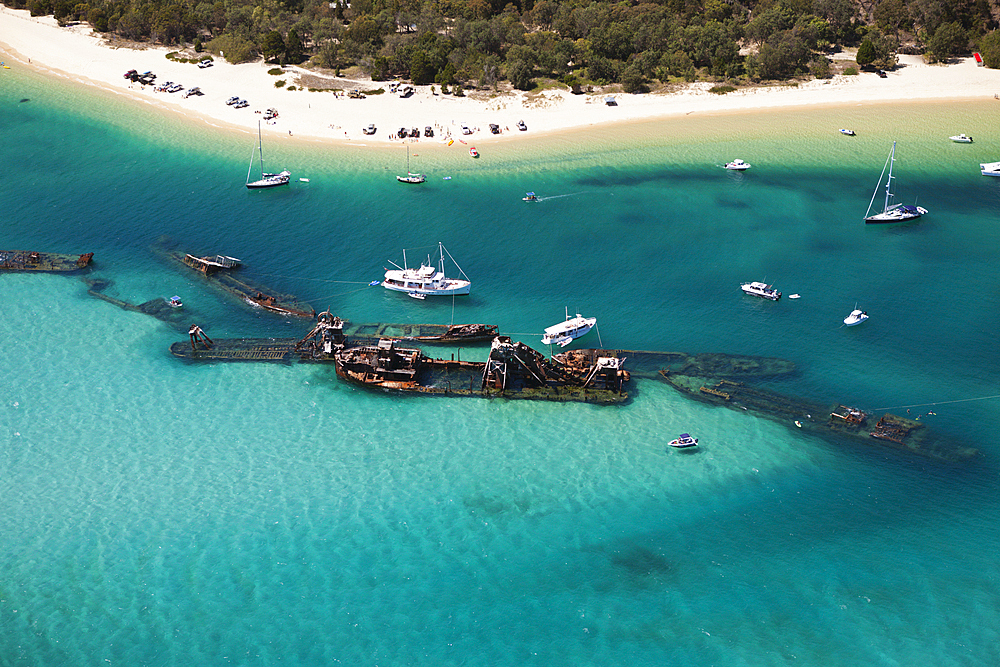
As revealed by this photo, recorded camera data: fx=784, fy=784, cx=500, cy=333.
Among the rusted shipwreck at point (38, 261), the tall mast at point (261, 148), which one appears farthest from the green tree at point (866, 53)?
the rusted shipwreck at point (38, 261)

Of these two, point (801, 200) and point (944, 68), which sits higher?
point (944, 68)

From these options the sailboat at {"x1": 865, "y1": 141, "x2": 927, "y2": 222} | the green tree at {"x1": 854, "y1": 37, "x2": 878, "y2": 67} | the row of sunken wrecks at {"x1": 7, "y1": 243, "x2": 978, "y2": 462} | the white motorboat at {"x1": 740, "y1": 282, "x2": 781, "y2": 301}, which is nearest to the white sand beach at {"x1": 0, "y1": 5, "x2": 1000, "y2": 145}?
the green tree at {"x1": 854, "y1": 37, "x2": 878, "y2": 67}

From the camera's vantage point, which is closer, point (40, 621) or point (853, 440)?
point (40, 621)

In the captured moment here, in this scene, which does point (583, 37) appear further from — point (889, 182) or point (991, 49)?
point (991, 49)

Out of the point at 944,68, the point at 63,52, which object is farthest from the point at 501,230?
the point at 63,52

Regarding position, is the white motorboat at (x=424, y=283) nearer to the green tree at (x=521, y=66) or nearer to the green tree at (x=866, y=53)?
the green tree at (x=521, y=66)

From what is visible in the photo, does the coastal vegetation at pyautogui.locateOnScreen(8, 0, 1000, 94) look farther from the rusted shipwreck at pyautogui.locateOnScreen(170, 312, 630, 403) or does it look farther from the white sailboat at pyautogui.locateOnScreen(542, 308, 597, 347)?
the rusted shipwreck at pyautogui.locateOnScreen(170, 312, 630, 403)

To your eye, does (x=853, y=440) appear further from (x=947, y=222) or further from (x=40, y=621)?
(x=40, y=621)
